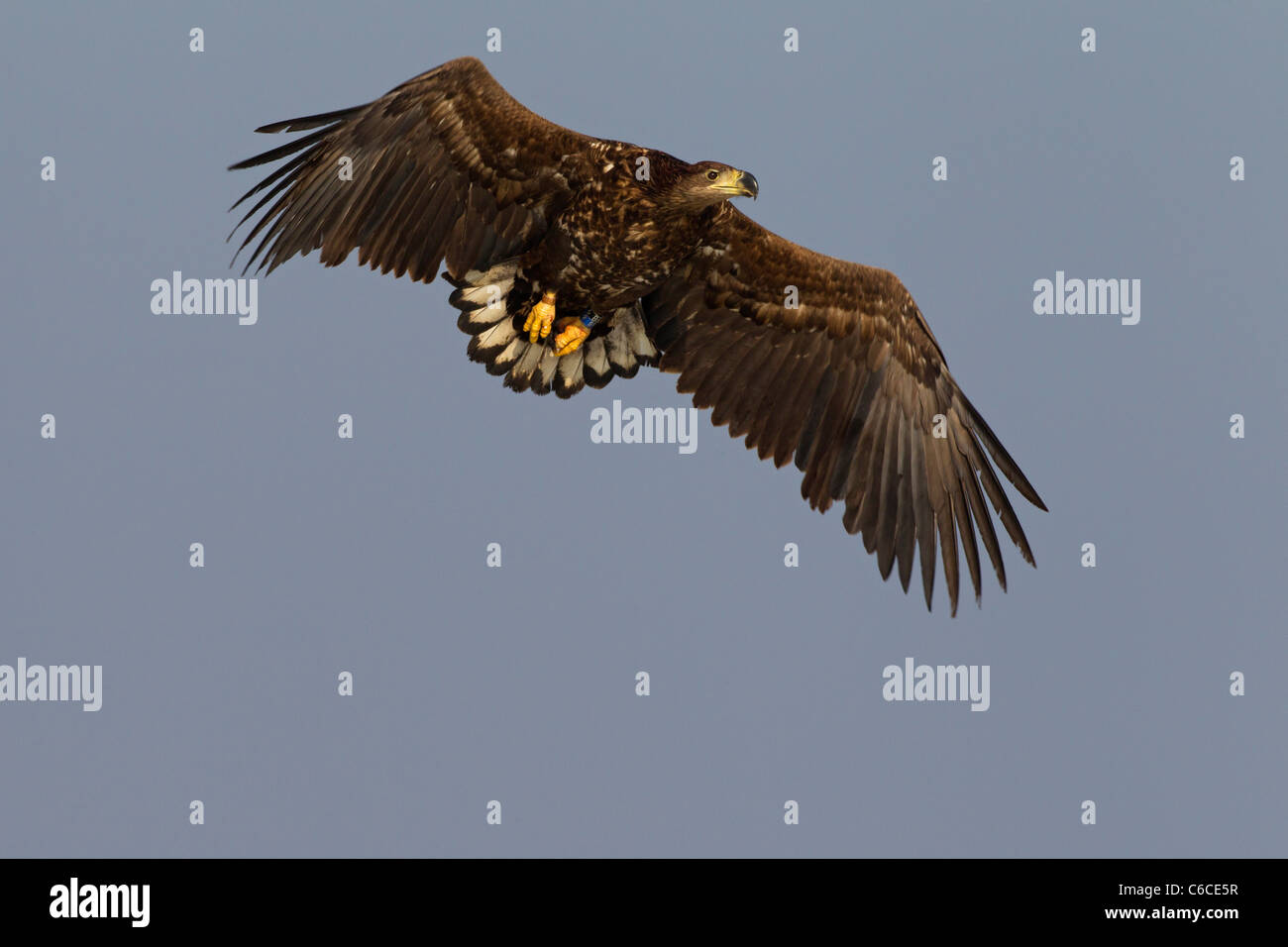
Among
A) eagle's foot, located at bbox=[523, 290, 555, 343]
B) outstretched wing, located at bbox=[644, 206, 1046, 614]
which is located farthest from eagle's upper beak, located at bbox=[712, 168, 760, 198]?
eagle's foot, located at bbox=[523, 290, 555, 343]

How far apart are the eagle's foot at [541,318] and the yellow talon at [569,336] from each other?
0.15 meters

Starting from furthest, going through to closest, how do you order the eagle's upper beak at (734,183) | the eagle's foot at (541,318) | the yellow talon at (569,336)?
the yellow talon at (569,336), the eagle's foot at (541,318), the eagle's upper beak at (734,183)

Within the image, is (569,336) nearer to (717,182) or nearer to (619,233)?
(619,233)

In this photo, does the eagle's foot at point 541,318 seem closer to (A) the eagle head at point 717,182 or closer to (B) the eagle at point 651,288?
(B) the eagle at point 651,288

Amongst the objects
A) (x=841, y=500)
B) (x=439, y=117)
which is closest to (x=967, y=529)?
(x=841, y=500)

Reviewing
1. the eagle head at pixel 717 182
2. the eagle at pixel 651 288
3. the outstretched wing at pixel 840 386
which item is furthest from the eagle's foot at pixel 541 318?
the eagle head at pixel 717 182

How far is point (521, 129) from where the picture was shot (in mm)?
13984

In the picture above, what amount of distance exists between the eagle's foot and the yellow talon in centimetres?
15

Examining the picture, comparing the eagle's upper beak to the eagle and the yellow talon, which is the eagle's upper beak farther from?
the yellow talon

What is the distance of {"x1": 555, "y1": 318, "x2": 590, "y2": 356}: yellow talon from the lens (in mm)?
14969

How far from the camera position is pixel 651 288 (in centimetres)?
1473

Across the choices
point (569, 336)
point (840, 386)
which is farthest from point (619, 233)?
point (840, 386)

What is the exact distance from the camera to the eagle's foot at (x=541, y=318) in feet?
48.3

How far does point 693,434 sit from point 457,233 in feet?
11.1
